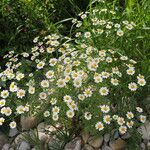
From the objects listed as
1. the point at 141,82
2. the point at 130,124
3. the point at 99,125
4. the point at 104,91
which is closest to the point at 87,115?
the point at 99,125

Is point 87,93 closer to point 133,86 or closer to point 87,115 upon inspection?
point 87,115

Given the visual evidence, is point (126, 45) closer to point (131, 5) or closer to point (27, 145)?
point (131, 5)

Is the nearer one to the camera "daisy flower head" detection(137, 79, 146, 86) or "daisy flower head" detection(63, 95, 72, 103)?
"daisy flower head" detection(63, 95, 72, 103)

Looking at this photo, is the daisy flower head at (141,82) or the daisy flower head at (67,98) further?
the daisy flower head at (141,82)

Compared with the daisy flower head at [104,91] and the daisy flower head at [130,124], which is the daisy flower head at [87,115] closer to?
the daisy flower head at [104,91]

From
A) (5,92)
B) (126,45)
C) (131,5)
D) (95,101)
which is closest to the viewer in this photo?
(95,101)

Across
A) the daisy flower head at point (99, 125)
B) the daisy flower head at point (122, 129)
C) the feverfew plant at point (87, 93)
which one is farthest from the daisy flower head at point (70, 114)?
the daisy flower head at point (122, 129)

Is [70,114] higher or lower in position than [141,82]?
higher

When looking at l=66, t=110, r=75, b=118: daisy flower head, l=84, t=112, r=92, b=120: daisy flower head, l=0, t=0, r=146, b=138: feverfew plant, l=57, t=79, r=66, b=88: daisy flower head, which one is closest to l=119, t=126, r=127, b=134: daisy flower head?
l=0, t=0, r=146, b=138: feverfew plant

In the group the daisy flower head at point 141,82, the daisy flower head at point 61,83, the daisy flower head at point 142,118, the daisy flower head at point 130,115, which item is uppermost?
the daisy flower head at point 61,83

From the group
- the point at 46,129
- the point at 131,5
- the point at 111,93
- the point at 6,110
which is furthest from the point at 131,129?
the point at 131,5

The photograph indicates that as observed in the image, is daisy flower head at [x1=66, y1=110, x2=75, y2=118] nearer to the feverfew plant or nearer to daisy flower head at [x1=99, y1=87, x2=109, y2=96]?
the feverfew plant
